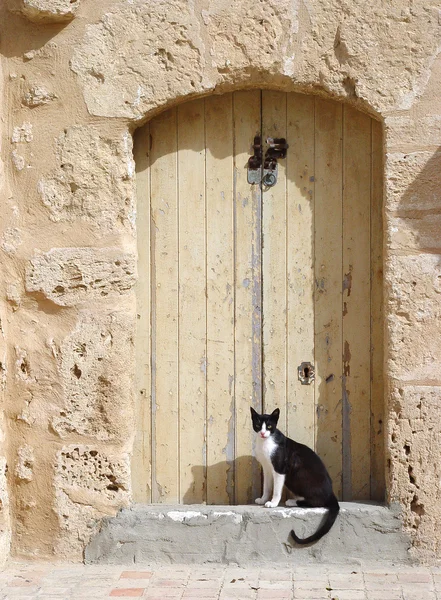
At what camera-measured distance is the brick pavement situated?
159 inches

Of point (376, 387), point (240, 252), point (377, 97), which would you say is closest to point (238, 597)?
point (376, 387)

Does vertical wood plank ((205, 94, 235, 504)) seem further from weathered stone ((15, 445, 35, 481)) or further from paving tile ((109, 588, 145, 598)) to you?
weathered stone ((15, 445, 35, 481))

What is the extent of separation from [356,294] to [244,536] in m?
1.36

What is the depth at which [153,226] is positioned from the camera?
15.5ft

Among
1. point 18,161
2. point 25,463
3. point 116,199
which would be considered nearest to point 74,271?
point 116,199

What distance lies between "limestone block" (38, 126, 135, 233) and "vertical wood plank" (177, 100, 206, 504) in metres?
0.33

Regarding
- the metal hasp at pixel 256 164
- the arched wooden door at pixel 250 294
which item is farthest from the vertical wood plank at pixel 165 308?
the metal hasp at pixel 256 164

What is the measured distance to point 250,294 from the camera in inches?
185

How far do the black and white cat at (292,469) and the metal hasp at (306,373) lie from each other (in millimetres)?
272

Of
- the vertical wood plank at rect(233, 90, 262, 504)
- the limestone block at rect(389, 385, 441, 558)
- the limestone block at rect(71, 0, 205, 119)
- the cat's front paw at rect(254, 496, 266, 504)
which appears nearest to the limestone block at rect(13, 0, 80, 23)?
the limestone block at rect(71, 0, 205, 119)

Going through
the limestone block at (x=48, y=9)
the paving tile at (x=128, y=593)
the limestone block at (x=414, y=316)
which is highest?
the limestone block at (x=48, y=9)

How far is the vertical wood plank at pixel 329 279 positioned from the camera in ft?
15.2

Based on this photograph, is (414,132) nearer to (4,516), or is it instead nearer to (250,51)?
(250,51)

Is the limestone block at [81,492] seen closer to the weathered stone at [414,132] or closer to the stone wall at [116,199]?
the stone wall at [116,199]
